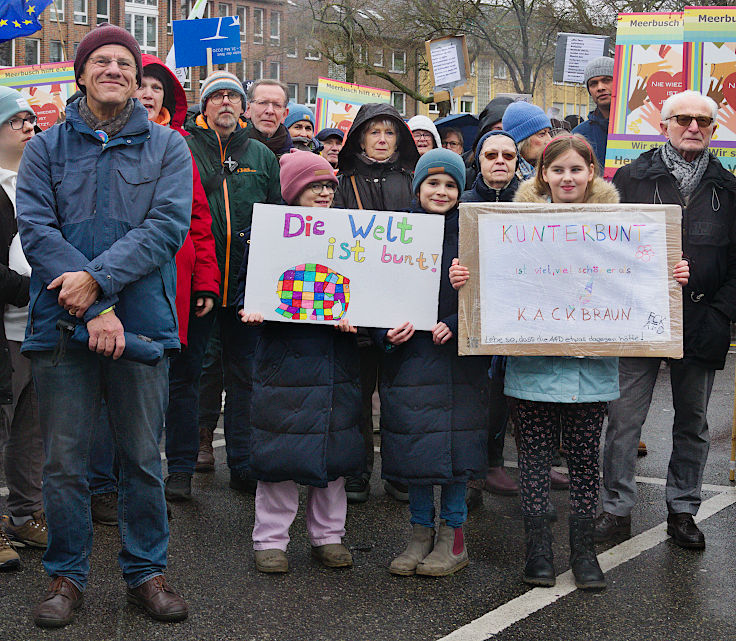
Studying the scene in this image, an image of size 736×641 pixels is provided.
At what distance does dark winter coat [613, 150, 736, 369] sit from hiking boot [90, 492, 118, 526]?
3011 millimetres

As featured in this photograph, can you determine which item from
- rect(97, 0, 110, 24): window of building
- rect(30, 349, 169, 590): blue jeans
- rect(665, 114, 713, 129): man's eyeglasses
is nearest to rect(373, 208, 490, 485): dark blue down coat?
rect(30, 349, 169, 590): blue jeans

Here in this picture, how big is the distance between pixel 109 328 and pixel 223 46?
762 centimetres

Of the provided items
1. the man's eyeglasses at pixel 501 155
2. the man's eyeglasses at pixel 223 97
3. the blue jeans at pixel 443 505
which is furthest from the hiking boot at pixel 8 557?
the man's eyeglasses at pixel 501 155

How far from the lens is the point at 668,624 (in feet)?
13.0

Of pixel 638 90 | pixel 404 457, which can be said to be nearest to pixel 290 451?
pixel 404 457

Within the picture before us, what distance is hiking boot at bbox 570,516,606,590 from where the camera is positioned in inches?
170

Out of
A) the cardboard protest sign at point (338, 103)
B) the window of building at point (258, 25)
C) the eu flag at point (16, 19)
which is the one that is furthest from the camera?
the window of building at point (258, 25)

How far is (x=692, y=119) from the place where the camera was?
494 cm

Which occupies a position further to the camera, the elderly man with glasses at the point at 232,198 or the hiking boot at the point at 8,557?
the elderly man with glasses at the point at 232,198

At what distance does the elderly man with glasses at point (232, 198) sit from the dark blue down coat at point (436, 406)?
1.40m

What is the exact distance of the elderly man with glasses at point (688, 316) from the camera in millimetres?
4934

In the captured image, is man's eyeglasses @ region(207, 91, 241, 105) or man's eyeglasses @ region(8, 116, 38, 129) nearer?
man's eyeglasses @ region(8, 116, 38, 129)

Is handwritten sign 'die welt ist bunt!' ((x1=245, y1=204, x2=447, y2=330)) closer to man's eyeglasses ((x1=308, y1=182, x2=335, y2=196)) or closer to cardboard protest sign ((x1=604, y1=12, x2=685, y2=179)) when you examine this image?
man's eyeglasses ((x1=308, y1=182, x2=335, y2=196))

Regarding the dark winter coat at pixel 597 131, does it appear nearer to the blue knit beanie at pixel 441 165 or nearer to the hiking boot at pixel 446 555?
the blue knit beanie at pixel 441 165
